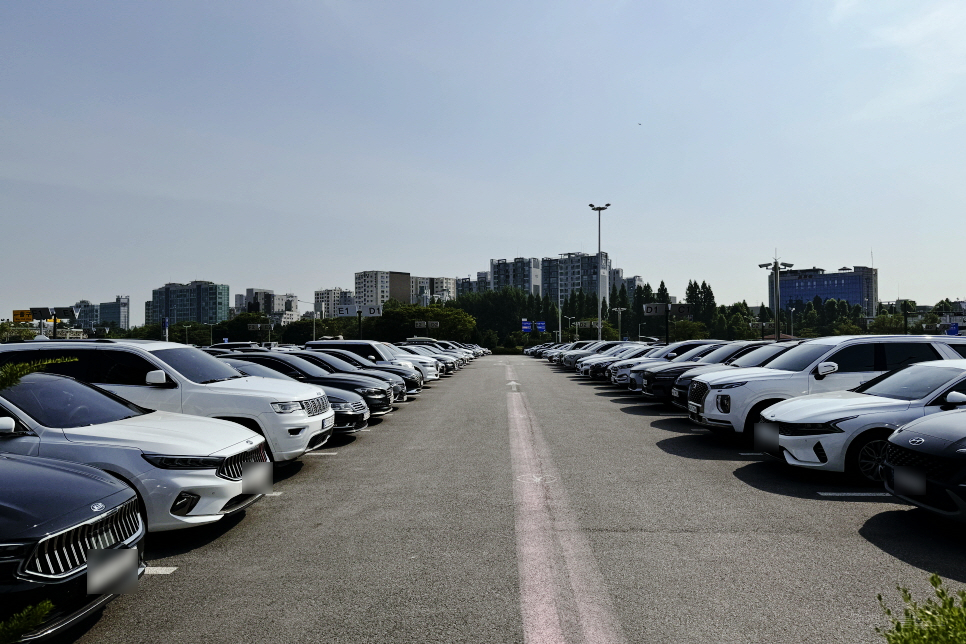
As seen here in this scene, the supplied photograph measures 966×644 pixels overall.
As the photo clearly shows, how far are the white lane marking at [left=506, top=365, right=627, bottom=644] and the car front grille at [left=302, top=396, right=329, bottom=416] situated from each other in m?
2.86

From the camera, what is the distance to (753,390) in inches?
393

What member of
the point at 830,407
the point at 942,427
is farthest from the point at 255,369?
the point at 942,427

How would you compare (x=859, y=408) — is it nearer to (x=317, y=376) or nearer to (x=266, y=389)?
(x=266, y=389)

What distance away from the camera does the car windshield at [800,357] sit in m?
10.5

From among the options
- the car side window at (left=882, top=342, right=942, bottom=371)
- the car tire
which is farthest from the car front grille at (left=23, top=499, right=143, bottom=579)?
the car side window at (left=882, top=342, right=942, bottom=371)

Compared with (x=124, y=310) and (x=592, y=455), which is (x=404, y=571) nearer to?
(x=592, y=455)

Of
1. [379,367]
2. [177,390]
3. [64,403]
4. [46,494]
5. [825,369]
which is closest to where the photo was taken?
[46,494]

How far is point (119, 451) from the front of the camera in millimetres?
5238

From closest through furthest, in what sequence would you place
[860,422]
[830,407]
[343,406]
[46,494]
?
[46,494] < [860,422] < [830,407] < [343,406]

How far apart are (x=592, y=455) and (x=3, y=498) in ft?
23.8

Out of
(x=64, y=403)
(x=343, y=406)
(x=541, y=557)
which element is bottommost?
(x=541, y=557)

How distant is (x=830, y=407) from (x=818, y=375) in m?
2.59

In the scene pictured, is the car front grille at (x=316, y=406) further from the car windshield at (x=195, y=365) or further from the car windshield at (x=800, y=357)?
the car windshield at (x=800, y=357)

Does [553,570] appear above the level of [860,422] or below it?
below
